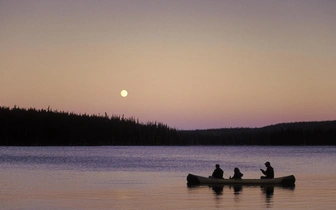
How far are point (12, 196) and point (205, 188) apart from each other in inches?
506

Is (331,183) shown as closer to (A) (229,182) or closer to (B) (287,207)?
(A) (229,182)

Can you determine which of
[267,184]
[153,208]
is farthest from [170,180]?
[153,208]

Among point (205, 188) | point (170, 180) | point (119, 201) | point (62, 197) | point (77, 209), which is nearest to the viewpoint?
point (77, 209)

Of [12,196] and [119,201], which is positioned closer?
[119,201]

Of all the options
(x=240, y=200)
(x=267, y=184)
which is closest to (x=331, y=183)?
(x=267, y=184)

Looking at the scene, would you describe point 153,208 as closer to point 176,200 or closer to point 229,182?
point 176,200

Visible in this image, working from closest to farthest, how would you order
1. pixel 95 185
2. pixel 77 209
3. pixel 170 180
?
pixel 77 209
pixel 95 185
pixel 170 180

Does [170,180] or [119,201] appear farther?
[170,180]

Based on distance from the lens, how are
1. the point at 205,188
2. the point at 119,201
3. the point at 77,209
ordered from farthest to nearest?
the point at 205,188
the point at 119,201
the point at 77,209

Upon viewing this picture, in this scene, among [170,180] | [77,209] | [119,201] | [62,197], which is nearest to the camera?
[77,209]

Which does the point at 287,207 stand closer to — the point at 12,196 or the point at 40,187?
the point at 12,196

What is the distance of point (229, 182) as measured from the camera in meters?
43.3

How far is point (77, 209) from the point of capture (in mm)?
30828

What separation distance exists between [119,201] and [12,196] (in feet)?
22.7
